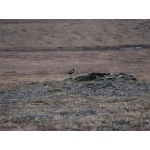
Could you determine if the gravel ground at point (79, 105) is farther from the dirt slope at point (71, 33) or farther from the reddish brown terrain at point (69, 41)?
the dirt slope at point (71, 33)

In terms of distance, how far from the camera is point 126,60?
8169 cm

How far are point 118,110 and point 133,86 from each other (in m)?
10.3

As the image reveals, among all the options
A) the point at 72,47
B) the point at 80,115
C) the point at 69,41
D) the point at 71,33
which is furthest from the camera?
the point at 71,33

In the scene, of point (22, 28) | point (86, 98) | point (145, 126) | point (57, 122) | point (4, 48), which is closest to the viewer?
point (145, 126)

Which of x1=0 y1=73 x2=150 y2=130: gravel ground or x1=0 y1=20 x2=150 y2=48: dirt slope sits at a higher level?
x1=0 y1=20 x2=150 y2=48: dirt slope

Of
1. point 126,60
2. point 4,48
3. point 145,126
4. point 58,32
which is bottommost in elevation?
point 145,126

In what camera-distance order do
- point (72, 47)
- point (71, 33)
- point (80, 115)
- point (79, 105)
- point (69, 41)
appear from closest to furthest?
point (80, 115) < point (79, 105) < point (72, 47) < point (69, 41) < point (71, 33)

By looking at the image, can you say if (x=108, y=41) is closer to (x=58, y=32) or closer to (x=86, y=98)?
(x=58, y=32)

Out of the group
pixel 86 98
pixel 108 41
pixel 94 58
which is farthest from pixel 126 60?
pixel 86 98

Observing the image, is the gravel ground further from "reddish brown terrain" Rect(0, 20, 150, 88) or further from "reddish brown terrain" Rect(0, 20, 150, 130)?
"reddish brown terrain" Rect(0, 20, 150, 88)

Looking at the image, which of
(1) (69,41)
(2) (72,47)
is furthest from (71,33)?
(2) (72,47)

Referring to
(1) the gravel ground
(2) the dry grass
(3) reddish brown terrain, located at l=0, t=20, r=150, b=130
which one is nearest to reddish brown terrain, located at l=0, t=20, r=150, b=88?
(3) reddish brown terrain, located at l=0, t=20, r=150, b=130

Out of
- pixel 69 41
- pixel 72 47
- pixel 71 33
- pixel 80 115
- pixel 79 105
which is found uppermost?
pixel 71 33

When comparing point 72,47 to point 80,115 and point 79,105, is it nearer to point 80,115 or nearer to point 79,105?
point 79,105
